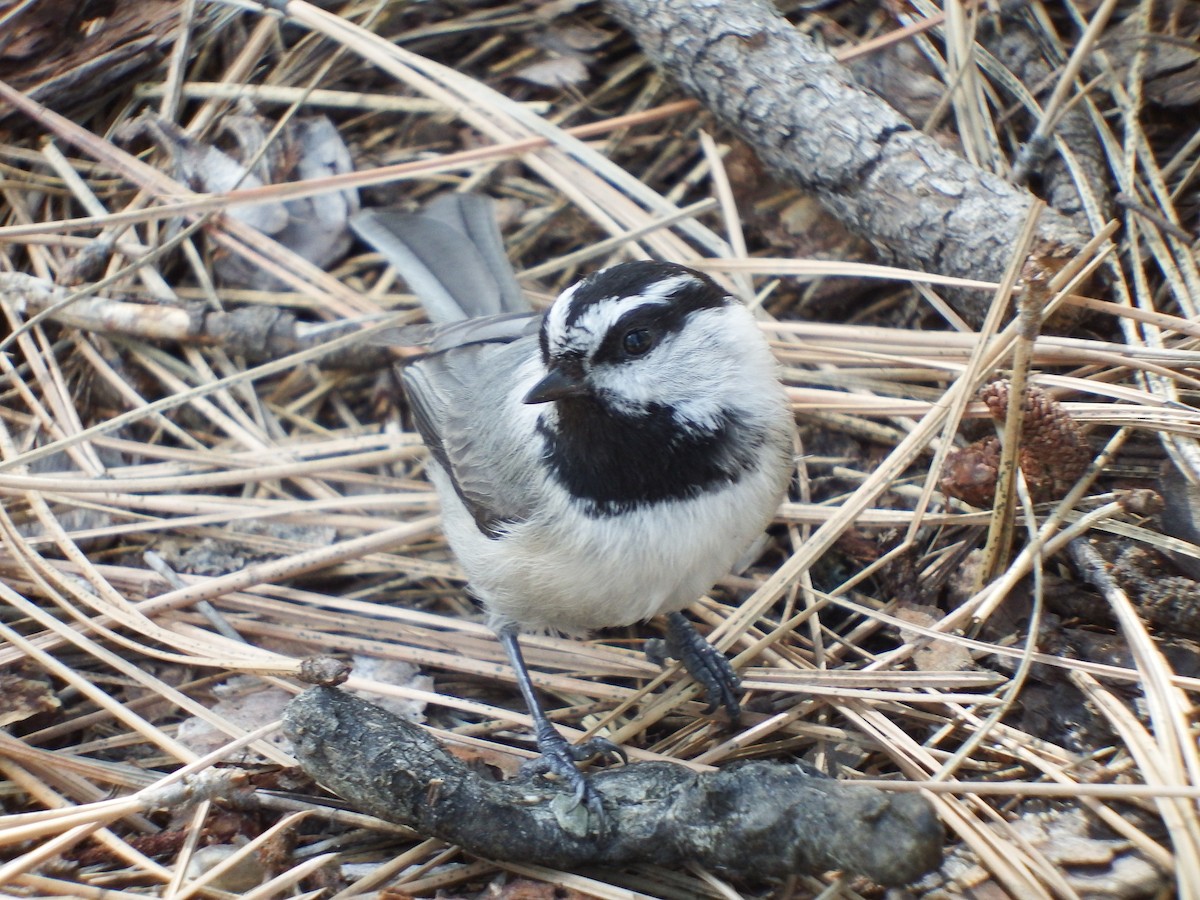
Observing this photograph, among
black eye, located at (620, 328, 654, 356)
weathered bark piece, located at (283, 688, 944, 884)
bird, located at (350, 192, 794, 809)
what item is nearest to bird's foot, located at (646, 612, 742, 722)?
bird, located at (350, 192, 794, 809)

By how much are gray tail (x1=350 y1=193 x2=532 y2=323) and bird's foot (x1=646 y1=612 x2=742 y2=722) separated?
123 centimetres

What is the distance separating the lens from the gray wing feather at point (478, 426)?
2.49 m

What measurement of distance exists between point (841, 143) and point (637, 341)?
4.09 feet

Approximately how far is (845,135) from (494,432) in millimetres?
1414

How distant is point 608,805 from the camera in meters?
2.16

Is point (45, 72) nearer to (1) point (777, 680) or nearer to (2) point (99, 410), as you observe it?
(2) point (99, 410)

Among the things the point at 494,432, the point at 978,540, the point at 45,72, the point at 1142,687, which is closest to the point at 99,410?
the point at 45,72

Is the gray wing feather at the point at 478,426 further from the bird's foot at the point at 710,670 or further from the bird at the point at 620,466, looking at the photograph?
the bird's foot at the point at 710,670

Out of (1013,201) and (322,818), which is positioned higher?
(1013,201)

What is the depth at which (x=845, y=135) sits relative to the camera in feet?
10.0

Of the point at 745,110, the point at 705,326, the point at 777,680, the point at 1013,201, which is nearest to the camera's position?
the point at 705,326

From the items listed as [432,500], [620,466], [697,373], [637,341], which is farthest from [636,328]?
[432,500]

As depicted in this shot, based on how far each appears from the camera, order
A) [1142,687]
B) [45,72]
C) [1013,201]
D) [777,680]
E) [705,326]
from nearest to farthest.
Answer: [1142,687]
[705,326]
[777,680]
[1013,201]
[45,72]

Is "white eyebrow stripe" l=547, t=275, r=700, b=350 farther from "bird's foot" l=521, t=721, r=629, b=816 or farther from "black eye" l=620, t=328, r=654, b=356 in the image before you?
"bird's foot" l=521, t=721, r=629, b=816
